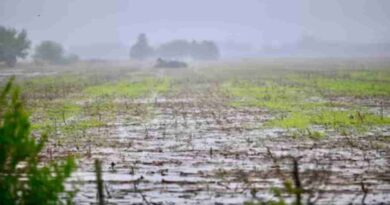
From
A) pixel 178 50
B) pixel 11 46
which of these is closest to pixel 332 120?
pixel 11 46

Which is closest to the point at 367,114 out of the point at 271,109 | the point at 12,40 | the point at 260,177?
the point at 271,109

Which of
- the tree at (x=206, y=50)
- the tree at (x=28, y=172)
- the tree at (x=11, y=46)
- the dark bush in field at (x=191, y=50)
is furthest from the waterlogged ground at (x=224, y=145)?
the dark bush in field at (x=191, y=50)

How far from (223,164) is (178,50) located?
495 feet

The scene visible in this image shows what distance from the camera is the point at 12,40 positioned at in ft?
253

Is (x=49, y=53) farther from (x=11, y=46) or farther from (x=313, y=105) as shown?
(x=313, y=105)

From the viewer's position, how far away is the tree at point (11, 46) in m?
75.8

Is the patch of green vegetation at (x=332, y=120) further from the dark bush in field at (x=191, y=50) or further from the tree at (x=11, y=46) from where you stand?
the dark bush in field at (x=191, y=50)

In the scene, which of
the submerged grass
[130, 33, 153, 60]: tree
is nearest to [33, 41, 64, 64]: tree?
[130, 33, 153, 60]: tree

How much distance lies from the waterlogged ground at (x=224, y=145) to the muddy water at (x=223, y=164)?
0.07 ft

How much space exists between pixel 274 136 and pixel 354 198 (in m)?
7.40

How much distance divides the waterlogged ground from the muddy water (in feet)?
0.07

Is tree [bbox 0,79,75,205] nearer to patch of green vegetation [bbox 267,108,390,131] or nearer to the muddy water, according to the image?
the muddy water

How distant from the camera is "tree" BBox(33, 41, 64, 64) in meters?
98.8

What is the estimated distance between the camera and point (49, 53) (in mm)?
99000
